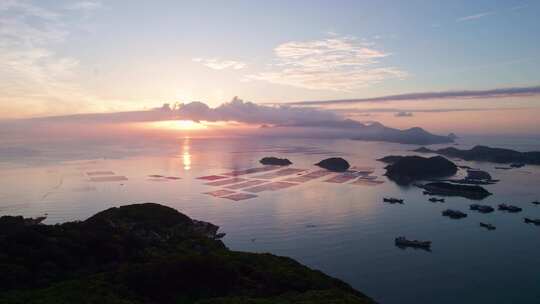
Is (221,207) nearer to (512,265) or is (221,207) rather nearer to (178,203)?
(178,203)

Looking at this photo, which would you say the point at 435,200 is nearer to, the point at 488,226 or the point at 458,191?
the point at 458,191

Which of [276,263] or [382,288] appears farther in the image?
[382,288]

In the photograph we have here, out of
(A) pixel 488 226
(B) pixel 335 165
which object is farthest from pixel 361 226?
(B) pixel 335 165

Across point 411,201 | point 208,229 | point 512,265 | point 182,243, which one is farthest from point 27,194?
point 512,265

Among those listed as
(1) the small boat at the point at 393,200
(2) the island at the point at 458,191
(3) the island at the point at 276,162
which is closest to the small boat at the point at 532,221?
(2) the island at the point at 458,191

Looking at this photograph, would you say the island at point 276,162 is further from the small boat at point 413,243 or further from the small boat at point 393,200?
the small boat at point 413,243

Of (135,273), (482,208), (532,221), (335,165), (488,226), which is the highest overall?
(135,273)
